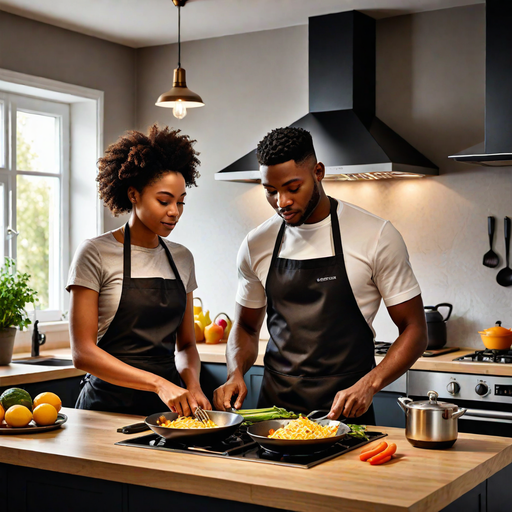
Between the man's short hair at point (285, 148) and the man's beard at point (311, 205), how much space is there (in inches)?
4.6

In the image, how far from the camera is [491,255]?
3773mm

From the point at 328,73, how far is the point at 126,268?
2.13 metres

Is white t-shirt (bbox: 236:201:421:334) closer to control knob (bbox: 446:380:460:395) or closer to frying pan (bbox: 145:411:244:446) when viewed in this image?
frying pan (bbox: 145:411:244:446)

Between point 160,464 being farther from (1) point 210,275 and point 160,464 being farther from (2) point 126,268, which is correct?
(1) point 210,275

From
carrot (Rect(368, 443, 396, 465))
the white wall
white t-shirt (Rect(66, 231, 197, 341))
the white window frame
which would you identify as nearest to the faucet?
the white window frame

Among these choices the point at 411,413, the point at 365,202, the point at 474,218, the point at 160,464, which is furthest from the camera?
the point at 365,202

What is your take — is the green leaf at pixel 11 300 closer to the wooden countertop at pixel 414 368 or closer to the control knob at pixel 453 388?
the wooden countertop at pixel 414 368

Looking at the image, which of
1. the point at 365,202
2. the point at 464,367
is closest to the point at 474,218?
the point at 365,202

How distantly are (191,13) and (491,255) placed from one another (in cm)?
207

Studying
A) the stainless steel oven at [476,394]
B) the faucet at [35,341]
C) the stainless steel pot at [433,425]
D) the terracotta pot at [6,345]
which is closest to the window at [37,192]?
the faucet at [35,341]

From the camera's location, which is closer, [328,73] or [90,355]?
[90,355]

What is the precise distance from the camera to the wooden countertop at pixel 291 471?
1.40 metres

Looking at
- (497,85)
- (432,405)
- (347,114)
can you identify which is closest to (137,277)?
(432,405)

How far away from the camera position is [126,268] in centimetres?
231
